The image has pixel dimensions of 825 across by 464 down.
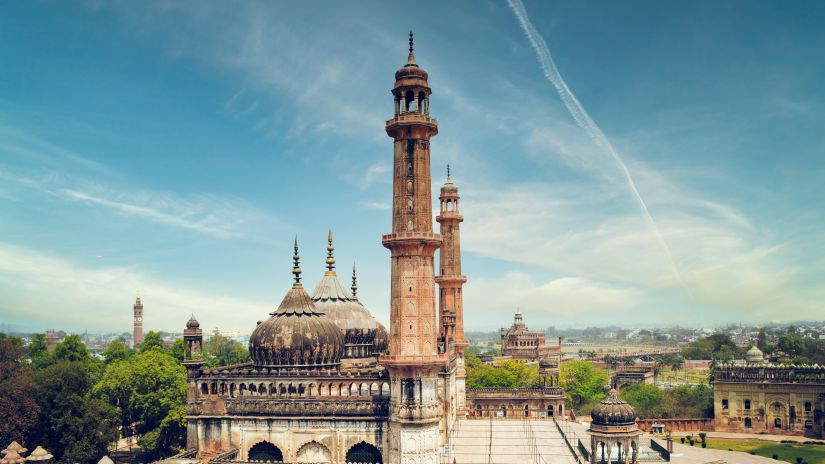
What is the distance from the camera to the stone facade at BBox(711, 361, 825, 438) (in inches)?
2347

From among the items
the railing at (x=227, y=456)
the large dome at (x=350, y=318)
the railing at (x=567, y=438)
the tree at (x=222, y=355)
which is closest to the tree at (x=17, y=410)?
the railing at (x=227, y=456)

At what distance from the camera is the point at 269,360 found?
1640 inches

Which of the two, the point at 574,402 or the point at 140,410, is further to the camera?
the point at 574,402

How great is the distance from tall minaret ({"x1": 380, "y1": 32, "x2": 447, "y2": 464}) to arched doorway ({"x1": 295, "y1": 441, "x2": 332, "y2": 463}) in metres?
3.90

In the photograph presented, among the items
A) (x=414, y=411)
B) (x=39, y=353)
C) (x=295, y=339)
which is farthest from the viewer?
(x=39, y=353)

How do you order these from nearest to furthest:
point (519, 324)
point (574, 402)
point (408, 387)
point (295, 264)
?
point (408, 387) < point (295, 264) < point (574, 402) < point (519, 324)

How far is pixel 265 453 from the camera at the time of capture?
39.2 metres

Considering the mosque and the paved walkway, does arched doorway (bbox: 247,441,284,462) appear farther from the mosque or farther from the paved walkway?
the paved walkway

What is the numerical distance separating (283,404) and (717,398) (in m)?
42.8

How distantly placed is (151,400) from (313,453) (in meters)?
15.8

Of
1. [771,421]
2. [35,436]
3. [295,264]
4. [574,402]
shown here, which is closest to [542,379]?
[574,402]

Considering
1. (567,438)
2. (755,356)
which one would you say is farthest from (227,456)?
(755,356)

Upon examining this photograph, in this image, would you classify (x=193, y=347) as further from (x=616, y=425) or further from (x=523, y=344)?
(x=523, y=344)

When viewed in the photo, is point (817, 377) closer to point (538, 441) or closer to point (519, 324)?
point (538, 441)
